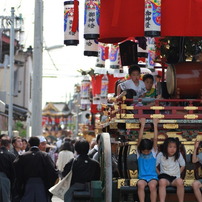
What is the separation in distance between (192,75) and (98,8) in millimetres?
2191

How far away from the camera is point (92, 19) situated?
13133 millimetres

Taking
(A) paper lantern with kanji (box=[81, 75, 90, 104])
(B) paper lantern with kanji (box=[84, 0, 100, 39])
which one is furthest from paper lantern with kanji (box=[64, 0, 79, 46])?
(A) paper lantern with kanji (box=[81, 75, 90, 104])

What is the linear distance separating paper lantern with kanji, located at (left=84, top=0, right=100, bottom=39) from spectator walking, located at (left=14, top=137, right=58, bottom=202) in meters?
2.14

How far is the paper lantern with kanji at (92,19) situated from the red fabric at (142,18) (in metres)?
0.14

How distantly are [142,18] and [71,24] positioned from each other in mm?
1505

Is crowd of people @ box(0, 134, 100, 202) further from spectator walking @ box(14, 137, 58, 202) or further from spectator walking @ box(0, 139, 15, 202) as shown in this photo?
spectator walking @ box(0, 139, 15, 202)

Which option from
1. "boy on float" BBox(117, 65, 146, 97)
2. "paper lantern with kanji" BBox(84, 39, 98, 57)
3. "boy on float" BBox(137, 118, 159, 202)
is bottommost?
"boy on float" BBox(137, 118, 159, 202)

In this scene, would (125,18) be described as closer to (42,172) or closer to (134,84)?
(134,84)

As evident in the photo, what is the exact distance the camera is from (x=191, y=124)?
38.7ft

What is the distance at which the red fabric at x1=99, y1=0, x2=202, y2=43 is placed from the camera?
12.6 metres

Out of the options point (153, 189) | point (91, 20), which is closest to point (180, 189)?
point (153, 189)

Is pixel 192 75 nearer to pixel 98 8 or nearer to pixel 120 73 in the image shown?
pixel 98 8

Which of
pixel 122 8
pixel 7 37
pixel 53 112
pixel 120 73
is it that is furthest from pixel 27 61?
pixel 53 112

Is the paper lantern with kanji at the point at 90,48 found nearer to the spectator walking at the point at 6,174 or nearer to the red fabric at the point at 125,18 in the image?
the red fabric at the point at 125,18
